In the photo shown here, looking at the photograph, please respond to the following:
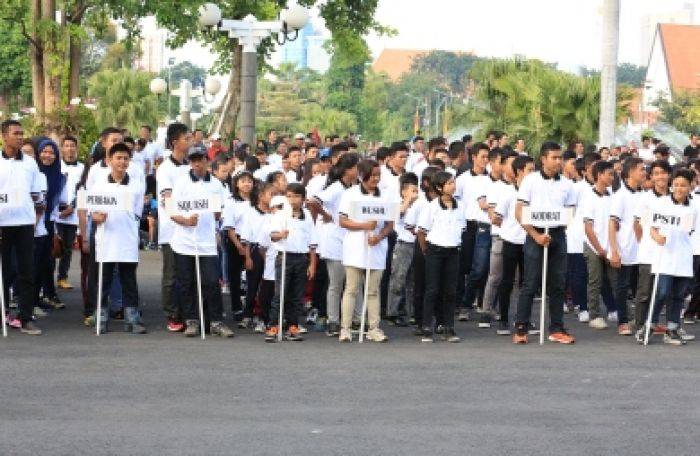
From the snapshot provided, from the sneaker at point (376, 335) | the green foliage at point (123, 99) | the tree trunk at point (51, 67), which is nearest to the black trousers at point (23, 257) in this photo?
the sneaker at point (376, 335)

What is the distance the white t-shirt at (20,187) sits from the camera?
15914mm

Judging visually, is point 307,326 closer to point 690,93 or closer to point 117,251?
point 117,251

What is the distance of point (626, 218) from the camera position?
18.0 metres

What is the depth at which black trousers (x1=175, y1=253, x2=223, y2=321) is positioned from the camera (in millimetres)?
A: 16250

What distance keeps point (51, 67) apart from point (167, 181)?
19853mm

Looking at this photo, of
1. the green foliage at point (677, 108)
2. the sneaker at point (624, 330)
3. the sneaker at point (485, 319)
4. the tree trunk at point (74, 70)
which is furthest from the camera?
the green foliage at point (677, 108)

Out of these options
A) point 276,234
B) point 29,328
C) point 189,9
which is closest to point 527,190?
point 276,234

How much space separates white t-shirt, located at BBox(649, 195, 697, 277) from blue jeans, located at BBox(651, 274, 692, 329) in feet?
0.44

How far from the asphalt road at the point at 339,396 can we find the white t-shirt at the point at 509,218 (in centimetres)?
110

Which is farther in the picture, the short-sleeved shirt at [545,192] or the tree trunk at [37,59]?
the tree trunk at [37,59]

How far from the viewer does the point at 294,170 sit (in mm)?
20797

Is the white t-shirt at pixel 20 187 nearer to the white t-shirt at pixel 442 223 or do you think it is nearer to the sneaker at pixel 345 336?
the sneaker at pixel 345 336

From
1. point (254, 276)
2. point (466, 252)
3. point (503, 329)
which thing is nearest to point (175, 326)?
point (254, 276)

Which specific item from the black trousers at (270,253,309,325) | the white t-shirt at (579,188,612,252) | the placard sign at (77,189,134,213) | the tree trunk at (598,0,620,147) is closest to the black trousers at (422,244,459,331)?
the black trousers at (270,253,309,325)
